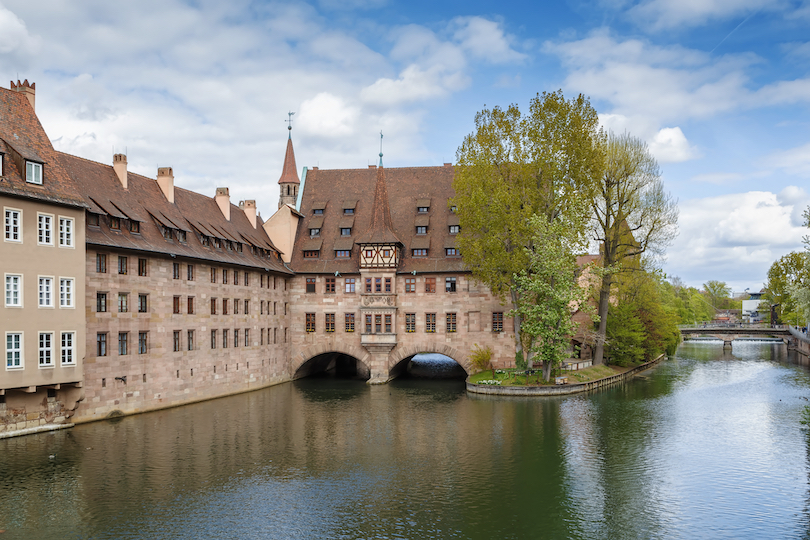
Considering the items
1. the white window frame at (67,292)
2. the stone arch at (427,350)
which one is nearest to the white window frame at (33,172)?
the white window frame at (67,292)

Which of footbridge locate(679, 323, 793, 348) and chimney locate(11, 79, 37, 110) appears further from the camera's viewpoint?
footbridge locate(679, 323, 793, 348)

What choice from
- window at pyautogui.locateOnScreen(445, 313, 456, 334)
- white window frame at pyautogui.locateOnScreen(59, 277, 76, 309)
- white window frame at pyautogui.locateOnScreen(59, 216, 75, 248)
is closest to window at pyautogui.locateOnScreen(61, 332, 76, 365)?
white window frame at pyautogui.locateOnScreen(59, 277, 76, 309)

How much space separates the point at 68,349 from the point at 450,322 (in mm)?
30454

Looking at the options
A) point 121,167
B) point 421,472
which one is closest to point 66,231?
point 121,167

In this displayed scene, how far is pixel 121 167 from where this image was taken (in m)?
42.9

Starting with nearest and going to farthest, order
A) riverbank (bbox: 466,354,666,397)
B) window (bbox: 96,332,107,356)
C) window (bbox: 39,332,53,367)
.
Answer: window (bbox: 39,332,53,367) → window (bbox: 96,332,107,356) → riverbank (bbox: 466,354,666,397)

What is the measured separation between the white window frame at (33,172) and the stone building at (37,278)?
0.03 m

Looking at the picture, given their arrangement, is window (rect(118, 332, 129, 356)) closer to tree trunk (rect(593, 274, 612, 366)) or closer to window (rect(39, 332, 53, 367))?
window (rect(39, 332, 53, 367))

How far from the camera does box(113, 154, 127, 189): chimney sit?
42.8 m

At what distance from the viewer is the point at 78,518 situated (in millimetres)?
21250

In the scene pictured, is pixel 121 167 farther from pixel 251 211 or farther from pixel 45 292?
pixel 251 211

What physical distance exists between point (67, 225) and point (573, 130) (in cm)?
3517

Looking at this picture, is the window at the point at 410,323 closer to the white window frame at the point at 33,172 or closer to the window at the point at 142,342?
the window at the point at 142,342

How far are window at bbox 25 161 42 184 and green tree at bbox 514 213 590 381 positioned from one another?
31.3m
